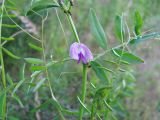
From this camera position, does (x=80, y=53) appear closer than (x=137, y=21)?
Yes

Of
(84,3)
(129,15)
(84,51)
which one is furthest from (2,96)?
(84,3)

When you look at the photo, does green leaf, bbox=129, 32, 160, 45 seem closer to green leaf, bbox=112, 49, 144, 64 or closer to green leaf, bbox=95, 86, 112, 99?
green leaf, bbox=112, 49, 144, 64

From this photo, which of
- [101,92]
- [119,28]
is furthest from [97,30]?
[101,92]

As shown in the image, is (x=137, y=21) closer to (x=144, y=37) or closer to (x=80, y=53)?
(x=144, y=37)

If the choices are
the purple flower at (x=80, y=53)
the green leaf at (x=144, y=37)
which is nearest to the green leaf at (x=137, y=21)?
the green leaf at (x=144, y=37)

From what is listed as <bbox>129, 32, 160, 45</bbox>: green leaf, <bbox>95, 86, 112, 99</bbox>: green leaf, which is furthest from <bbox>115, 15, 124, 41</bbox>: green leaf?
<bbox>95, 86, 112, 99</bbox>: green leaf

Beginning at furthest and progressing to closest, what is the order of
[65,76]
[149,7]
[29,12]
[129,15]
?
[129,15] → [149,7] → [65,76] → [29,12]

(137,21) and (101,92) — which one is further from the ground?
(137,21)

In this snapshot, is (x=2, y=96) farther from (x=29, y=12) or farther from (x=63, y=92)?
(x=63, y=92)
